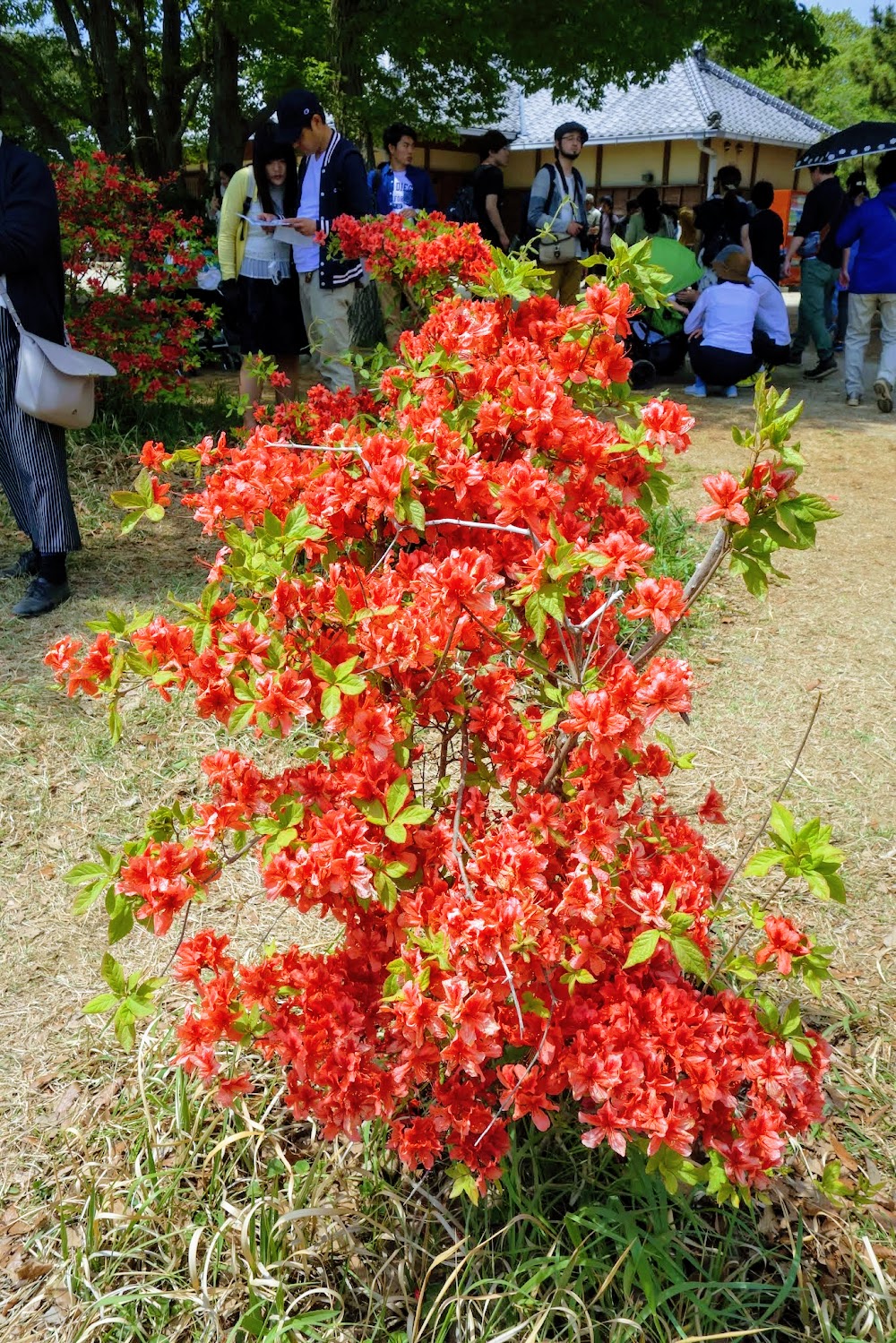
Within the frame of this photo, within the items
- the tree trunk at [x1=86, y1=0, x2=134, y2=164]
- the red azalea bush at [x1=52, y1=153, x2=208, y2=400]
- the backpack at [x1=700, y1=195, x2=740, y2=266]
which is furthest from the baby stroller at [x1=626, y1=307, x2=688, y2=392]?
the tree trunk at [x1=86, y1=0, x2=134, y2=164]

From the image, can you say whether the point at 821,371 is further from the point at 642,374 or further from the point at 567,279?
the point at 567,279

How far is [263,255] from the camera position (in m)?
5.31

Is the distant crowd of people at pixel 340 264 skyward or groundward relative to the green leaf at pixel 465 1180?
skyward

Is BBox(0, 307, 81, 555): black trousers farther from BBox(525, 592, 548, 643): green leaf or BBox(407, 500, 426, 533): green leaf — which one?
BBox(525, 592, 548, 643): green leaf

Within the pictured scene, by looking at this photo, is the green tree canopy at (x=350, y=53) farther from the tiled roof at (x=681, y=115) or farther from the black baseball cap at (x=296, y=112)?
the tiled roof at (x=681, y=115)

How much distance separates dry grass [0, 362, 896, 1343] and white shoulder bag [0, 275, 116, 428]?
2.82 feet

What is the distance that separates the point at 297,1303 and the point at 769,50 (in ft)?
41.6

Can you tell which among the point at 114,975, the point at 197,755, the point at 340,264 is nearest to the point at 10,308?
the point at 340,264

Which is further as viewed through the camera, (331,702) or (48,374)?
(48,374)

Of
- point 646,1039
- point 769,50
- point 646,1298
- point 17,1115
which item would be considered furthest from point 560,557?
point 769,50

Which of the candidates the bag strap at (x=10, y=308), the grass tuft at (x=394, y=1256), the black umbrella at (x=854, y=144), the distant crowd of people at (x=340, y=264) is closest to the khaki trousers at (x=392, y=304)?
the distant crowd of people at (x=340, y=264)

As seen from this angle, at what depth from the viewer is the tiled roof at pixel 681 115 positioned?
25422 mm

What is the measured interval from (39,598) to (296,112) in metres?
2.56

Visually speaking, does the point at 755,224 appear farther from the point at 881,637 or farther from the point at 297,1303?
the point at 297,1303
